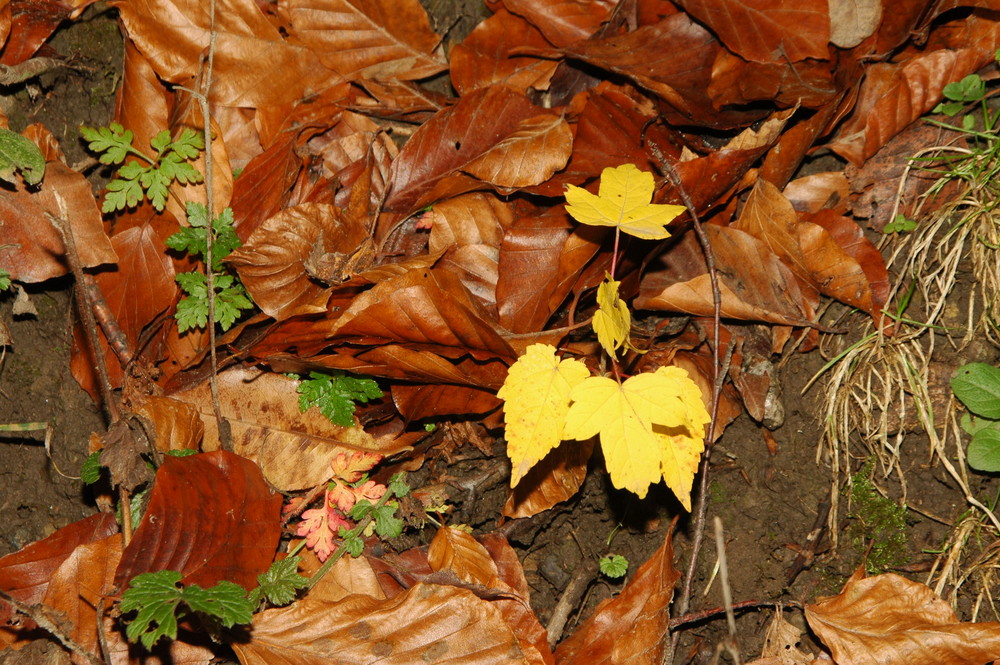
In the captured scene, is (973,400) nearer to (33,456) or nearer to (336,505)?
(336,505)

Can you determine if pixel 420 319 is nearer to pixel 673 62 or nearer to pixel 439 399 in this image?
pixel 439 399

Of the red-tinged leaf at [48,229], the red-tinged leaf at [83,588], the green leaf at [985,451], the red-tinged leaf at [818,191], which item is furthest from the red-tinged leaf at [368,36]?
the green leaf at [985,451]

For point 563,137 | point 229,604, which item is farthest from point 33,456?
point 563,137

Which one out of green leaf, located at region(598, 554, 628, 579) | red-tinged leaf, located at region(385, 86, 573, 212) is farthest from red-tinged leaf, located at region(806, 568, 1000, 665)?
red-tinged leaf, located at region(385, 86, 573, 212)

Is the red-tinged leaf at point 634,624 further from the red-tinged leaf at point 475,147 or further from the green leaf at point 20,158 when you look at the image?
the green leaf at point 20,158

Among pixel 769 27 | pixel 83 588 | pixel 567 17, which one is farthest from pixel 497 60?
pixel 83 588
